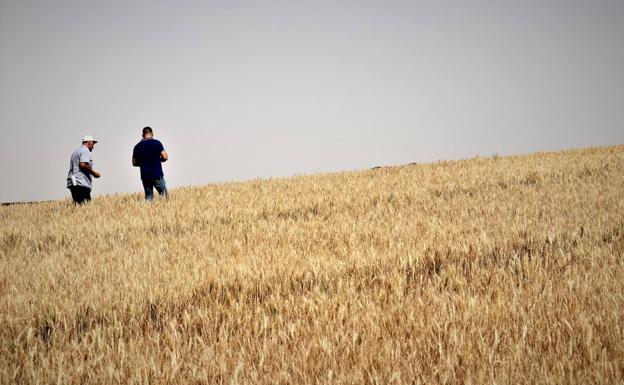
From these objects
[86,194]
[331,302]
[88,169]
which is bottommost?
[331,302]

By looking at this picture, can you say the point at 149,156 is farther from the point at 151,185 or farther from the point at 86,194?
the point at 86,194

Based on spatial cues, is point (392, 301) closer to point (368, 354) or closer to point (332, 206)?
point (368, 354)

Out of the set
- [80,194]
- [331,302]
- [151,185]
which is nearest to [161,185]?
[151,185]

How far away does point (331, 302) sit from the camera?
252 centimetres

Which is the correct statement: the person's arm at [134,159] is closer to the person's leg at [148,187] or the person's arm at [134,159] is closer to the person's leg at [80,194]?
the person's leg at [148,187]

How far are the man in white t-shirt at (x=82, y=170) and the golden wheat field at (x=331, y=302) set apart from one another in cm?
338

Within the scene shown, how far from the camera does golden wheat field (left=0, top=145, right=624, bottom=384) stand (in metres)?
1.79

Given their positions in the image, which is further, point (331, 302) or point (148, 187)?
point (148, 187)

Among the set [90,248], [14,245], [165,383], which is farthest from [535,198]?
[14,245]

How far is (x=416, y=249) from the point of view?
3711 millimetres

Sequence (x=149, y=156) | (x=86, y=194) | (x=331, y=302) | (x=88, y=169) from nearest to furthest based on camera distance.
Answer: (x=331, y=302) → (x=88, y=169) → (x=149, y=156) → (x=86, y=194)

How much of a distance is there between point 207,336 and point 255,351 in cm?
40

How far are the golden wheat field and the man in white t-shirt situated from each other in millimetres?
3385

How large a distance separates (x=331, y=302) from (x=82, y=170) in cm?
869
